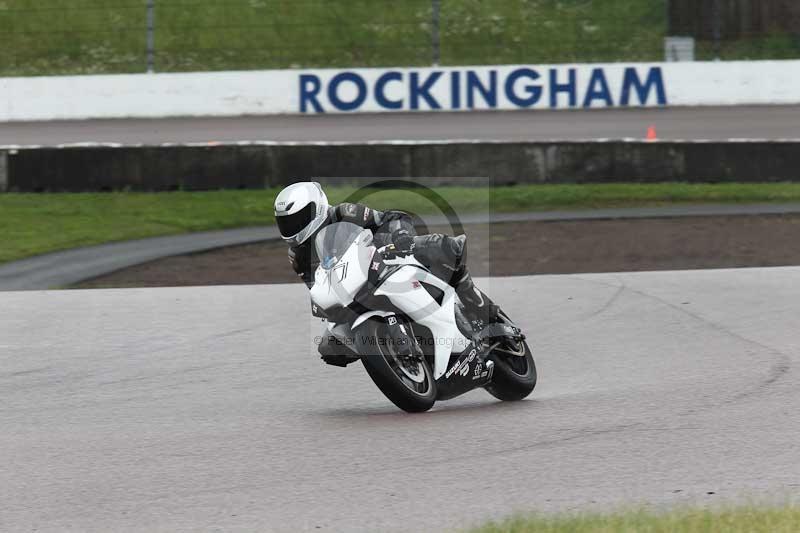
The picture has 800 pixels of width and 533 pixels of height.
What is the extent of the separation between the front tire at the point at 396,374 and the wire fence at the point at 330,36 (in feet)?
52.3

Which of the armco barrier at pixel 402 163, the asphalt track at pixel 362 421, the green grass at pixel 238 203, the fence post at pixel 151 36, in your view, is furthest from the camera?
the fence post at pixel 151 36

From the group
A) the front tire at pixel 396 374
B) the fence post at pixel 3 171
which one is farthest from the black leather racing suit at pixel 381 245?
the fence post at pixel 3 171

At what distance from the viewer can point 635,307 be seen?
930 cm

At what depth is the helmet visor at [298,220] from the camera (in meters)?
6.03

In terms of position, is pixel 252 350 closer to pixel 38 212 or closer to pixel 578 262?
pixel 578 262

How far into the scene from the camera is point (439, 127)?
19516mm

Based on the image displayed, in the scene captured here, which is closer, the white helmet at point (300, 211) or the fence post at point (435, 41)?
the white helmet at point (300, 211)

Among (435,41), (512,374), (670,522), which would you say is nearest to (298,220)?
(512,374)

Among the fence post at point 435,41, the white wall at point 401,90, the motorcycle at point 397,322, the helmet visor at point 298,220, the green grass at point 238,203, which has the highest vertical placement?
the fence post at point 435,41

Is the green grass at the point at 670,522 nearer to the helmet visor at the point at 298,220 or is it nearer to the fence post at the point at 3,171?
the helmet visor at the point at 298,220

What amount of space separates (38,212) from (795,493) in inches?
436

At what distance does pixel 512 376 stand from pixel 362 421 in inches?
36.0

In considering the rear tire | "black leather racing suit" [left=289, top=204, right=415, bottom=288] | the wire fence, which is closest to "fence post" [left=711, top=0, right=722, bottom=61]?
the wire fence

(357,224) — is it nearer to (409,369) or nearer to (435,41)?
(409,369)
